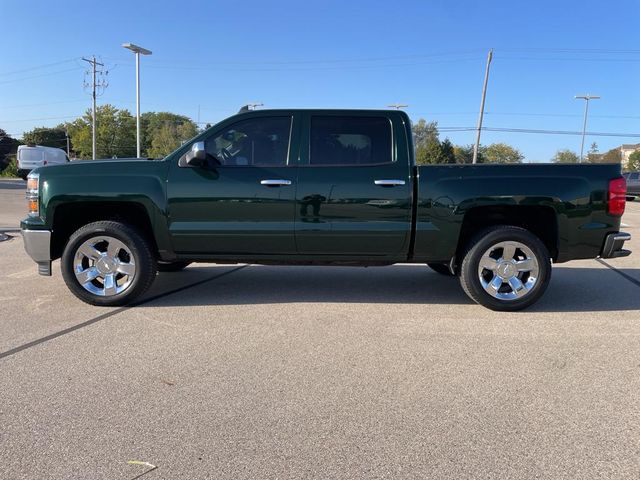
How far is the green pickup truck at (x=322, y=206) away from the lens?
4938 millimetres

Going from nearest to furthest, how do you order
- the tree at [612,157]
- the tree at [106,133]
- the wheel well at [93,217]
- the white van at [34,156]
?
1. the wheel well at [93,217]
2. the white van at [34,156]
3. the tree at [106,133]
4. the tree at [612,157]

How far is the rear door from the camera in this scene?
195 inches

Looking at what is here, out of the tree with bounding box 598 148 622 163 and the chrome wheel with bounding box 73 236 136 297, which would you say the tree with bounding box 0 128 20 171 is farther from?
the tree with bounding box 598 148 622 163

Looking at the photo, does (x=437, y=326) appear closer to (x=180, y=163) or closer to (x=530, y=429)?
(x=530, y=429)

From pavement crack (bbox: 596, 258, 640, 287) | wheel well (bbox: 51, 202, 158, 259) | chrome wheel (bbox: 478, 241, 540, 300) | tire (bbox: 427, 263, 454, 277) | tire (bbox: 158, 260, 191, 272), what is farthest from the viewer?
tire (bbox: 427, 263, 454, 277)

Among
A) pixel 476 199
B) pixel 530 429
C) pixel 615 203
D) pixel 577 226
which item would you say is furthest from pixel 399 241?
pixel 530 429

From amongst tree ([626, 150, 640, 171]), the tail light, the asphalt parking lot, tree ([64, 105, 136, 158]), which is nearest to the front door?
the asphalt parking lot

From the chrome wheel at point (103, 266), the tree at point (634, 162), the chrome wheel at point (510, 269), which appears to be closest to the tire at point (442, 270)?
the chrome wheel at point (510, 269)

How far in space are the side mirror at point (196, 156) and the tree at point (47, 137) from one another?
370ft

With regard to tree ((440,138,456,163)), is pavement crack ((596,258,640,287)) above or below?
below

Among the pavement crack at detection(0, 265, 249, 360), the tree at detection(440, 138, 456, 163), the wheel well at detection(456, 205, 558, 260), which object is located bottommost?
the pavement crack at detection(0, 265, 249, 360)

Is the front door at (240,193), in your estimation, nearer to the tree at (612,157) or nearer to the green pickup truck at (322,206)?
the green pickup truck at (322,206)

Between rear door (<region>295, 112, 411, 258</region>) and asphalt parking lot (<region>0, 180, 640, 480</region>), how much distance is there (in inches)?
27.2

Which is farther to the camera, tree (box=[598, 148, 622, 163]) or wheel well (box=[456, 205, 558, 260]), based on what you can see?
tree (box=[598, 148, 622, 163])
